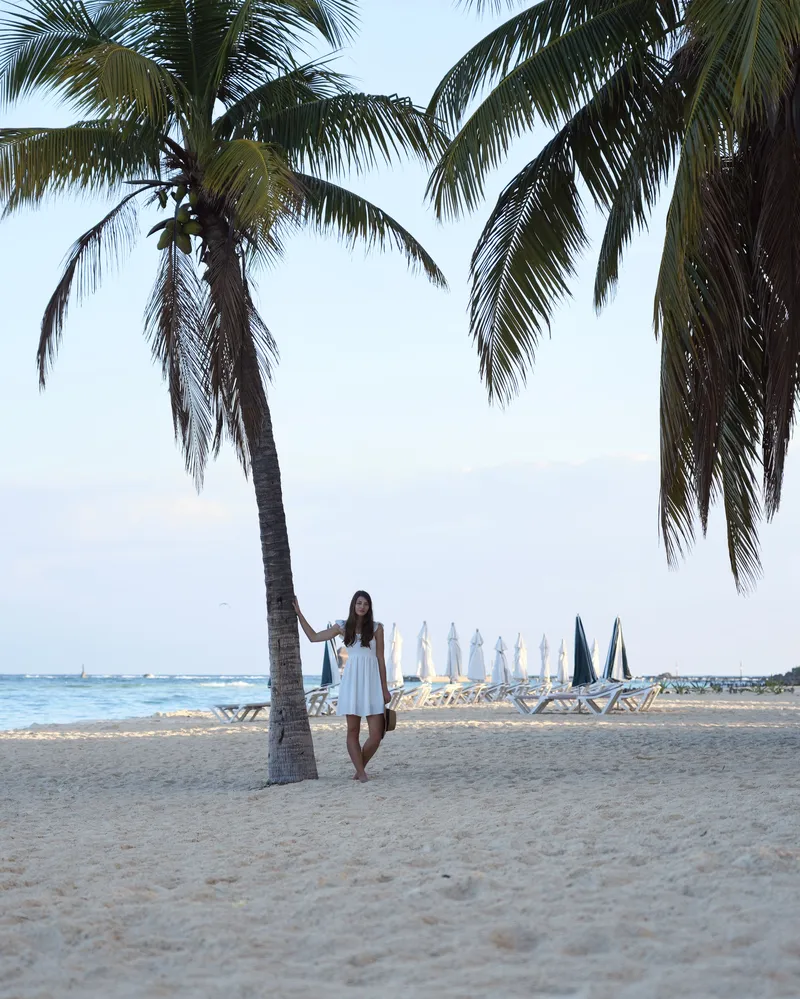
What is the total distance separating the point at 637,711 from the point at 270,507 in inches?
425

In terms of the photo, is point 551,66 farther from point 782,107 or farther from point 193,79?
point 193,79

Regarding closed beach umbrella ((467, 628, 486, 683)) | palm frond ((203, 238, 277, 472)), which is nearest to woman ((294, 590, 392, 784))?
palm frond ((203, 238, 277, 472))

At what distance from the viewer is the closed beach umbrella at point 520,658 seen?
1051 inches

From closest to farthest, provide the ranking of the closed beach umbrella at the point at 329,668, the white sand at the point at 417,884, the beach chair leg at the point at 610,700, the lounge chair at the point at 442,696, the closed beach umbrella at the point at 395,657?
1. the white sand at the point at 417,884
2. the beach chair leg at the point at 610,700
3. the closed beach umbrella at the point at 329,668
4. the lounge chair at the point at 442,696
5. the closed beach umbrella at the point at 395,657

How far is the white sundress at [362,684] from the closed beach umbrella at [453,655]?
17875mm

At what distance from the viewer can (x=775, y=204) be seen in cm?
788

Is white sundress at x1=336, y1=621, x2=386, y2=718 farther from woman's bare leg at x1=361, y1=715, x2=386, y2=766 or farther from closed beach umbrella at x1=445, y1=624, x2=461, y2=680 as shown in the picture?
closed beach umbrella at x1=445, y1=624, x2=461, y2=680

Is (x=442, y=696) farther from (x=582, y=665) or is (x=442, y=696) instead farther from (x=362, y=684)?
(x=362, y=684)

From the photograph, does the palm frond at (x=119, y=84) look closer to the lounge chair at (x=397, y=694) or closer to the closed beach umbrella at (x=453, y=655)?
the lounge chair at (x=397, y=694)

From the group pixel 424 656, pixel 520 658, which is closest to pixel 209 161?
pixel 424 656

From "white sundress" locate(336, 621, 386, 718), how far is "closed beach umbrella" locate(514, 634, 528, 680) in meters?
18.8

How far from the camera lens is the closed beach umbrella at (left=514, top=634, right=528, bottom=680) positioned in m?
26.7

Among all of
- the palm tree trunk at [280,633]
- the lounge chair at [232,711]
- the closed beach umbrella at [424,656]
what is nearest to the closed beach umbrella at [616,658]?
the closed beach umbrella at [424,656]

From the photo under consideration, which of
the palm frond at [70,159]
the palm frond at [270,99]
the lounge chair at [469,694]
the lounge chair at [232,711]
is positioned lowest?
the lounge chair at [469,694]
